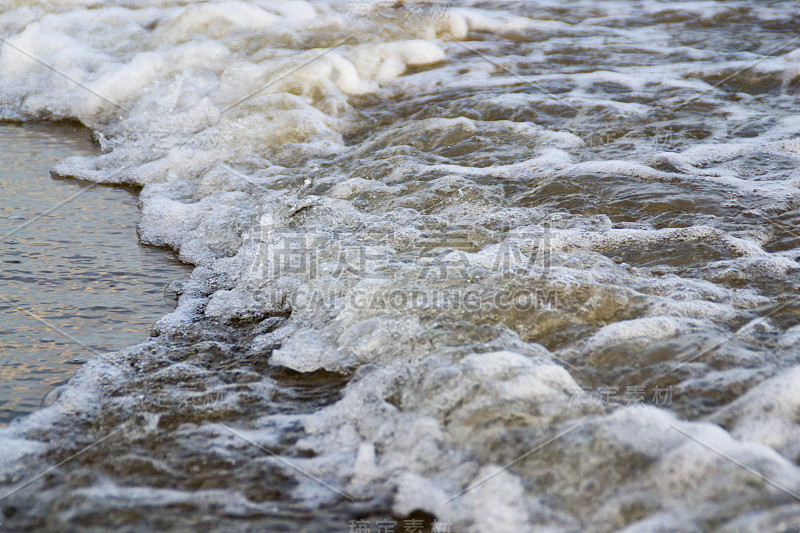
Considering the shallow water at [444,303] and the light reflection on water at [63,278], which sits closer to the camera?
the shallow water at [444,303]

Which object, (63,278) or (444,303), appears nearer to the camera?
(444,303)

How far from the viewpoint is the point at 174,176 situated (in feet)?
14.0

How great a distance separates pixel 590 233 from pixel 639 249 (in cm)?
26

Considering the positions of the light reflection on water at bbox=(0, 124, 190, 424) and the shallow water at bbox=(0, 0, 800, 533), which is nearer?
the shallow water at bbox=(0, 0, 800, 533)

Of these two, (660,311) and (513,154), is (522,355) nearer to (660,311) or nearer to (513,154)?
(660,311)

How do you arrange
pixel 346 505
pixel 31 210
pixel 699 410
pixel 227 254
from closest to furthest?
pixel 346 505, pixel 699 410, pixel 227 254, pixel 31 210

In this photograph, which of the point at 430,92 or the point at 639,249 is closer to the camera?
the point at 639,249

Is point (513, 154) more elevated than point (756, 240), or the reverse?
point (513, 154)

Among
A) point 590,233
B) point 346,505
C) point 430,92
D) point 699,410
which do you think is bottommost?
point 346,505

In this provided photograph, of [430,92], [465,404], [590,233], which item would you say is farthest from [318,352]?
[430,92]

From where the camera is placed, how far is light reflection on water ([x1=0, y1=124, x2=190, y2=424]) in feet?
7.52

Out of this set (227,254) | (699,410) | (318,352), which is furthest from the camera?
(227,254)

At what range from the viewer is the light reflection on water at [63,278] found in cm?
229

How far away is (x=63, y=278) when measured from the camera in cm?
288
